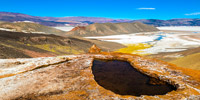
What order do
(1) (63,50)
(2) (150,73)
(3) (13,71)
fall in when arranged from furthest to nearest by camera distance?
(1) (63,50) < (3) (13,71) < (2) (150,73)

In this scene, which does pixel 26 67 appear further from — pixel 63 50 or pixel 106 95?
pixel 63 50

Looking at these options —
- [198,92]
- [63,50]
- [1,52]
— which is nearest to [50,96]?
[198,92]

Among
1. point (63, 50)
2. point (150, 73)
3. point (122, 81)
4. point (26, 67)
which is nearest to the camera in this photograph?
point (122, 81)

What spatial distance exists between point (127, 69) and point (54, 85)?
51.8ft

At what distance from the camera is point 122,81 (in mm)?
22266

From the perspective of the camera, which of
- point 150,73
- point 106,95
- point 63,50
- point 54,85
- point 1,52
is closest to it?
point 106,95

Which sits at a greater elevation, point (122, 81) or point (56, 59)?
point (56, 59)

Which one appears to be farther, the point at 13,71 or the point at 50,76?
the point at 13,71

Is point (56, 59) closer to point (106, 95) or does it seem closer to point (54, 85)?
point (54, 85)

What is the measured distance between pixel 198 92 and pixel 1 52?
4783 centimetres

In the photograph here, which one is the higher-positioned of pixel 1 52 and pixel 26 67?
pixel 1 52

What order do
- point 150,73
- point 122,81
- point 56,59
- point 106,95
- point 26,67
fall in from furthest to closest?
point 56,59 → point 26,67 → point 150,73 → point 122,81 → point 106,95

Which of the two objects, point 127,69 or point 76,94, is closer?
point 76,94

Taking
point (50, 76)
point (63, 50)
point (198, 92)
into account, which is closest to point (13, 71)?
point (50, 76)
